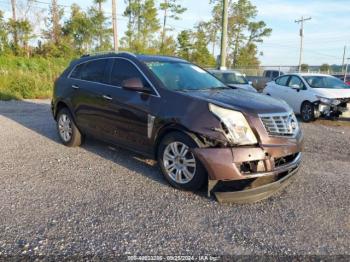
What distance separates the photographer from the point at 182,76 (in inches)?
191

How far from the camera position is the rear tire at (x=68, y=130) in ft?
19.5

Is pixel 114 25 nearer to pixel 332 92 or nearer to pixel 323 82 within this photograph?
pixel 323 82

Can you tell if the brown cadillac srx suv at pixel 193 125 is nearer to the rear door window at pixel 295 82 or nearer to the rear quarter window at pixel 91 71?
the rear quarter window at pixel 91 71

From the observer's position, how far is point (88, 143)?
21.1ft

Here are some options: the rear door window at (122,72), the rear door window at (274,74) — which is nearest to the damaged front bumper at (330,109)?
the rear door window at (122,72)

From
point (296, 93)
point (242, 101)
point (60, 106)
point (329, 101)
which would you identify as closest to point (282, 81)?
point (296, 93)

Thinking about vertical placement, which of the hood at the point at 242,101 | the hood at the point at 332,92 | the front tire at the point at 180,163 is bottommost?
the front tire at the point at 180,163

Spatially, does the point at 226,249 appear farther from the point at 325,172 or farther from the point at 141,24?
the point at 141,24

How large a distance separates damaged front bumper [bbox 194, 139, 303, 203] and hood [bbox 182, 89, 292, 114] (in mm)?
477

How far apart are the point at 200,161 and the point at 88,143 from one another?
3.40 metres

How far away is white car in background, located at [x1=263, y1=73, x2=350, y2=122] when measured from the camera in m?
9.77

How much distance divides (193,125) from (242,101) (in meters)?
0.74

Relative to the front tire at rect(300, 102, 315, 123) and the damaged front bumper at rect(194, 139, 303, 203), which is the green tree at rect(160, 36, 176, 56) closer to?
the front tire at rect(300, 102, 315, 123)

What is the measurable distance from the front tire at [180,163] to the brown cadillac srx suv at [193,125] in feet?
0.04
